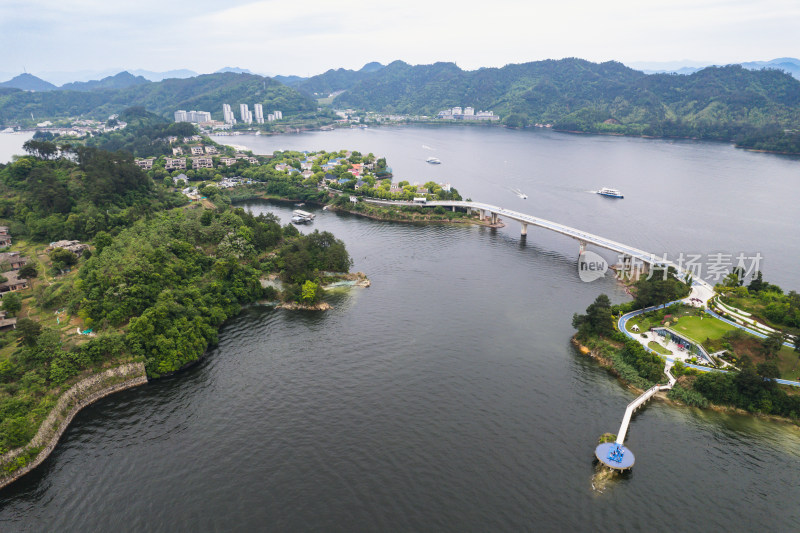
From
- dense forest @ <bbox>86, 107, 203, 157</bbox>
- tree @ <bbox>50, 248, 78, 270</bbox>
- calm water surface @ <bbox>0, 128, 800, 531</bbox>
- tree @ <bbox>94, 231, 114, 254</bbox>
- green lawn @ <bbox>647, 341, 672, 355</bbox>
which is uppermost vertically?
dense forest @ <bbox>86, 107, 203, 157</bbox>

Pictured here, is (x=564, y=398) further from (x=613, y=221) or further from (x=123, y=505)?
(x=613, y=221)

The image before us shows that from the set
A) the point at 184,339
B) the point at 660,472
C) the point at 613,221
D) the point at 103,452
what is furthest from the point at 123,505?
the point at 613,221

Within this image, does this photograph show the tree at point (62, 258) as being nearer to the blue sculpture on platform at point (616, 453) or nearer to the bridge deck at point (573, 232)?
the bridge deck at point (573, 232)

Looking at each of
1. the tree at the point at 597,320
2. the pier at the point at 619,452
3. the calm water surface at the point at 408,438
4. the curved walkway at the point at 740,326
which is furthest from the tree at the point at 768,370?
the tree at the point at 597,320

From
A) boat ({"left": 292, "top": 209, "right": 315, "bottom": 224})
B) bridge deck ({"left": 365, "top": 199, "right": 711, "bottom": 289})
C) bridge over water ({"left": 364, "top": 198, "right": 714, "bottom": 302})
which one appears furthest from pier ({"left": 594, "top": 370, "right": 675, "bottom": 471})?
boat ({"left": 292, "top": 209, "right": 315, "bottom": 224})

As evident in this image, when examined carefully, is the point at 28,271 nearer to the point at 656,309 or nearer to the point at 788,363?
the point at 656,309

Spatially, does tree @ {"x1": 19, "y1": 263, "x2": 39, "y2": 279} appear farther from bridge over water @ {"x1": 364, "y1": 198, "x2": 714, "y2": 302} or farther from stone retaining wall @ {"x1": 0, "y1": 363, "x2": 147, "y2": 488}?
bridge over water @ {"x1": 364, "y1": 198, "x2": 714, "y2": 302}

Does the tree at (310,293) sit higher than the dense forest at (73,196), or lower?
lower
